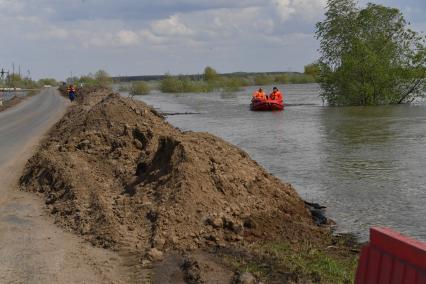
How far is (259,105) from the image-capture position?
4322 centimetres

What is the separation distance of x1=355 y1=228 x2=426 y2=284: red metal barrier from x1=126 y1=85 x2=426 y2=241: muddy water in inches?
178

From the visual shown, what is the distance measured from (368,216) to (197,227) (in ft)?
12.5

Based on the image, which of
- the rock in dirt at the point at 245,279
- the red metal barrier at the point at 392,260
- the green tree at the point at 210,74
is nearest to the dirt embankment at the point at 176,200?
the rock in dirt at the point at 245,279

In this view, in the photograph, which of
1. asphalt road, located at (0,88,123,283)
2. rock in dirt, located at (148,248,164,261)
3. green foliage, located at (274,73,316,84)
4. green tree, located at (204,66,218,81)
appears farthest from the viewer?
green foliage, located at (274,73,316,84)

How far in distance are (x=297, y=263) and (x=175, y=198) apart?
214cm

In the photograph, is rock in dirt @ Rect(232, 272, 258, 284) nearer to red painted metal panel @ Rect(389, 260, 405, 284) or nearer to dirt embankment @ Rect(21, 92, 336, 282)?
dirt embankment @ Rect(21, 92, 336, 282)

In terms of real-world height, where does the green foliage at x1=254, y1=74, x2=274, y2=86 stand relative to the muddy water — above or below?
above

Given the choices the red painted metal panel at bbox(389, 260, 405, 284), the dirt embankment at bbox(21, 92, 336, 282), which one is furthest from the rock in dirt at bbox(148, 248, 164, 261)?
the red painted metal panel at bbox(389, 260, 405, 284)

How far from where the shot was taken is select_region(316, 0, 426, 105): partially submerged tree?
45000mm

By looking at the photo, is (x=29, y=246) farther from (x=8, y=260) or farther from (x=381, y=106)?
(x=381, y=106)

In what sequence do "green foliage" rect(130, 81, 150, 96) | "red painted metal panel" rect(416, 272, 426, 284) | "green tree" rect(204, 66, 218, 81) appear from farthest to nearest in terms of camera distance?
"green tree" rect(204, 66, 218, 81) → "green foliage" rect(130, 81, 150, 96) → "red painted metal panel" rect(416, 272, 426, 284)

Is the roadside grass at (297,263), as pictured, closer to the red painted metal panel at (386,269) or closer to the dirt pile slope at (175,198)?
the dirt pile slope at (175,198)

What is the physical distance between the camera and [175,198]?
8297 mm

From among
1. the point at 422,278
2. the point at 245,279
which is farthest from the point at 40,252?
the point at 422,278
